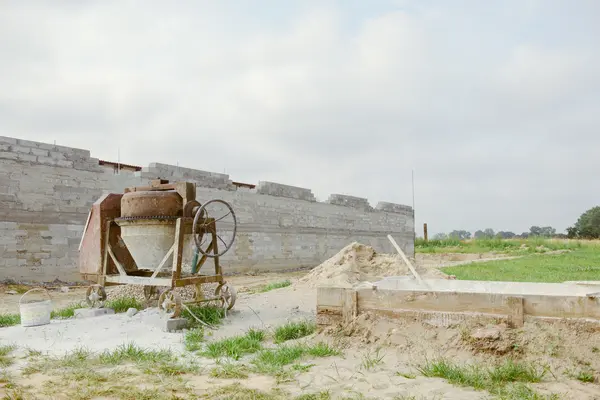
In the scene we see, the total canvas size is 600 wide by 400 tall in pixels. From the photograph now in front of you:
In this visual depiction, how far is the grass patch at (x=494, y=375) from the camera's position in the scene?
3.54m

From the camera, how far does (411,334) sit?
15.7 ft

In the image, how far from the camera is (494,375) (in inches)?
149

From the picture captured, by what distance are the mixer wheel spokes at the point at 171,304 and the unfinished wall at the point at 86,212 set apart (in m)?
5.98

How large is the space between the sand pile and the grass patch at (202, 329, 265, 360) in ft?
16.5

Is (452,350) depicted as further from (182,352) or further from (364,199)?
(364,199)

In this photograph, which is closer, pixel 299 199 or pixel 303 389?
pixel 303 389

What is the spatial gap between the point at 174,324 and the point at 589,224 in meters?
62.9

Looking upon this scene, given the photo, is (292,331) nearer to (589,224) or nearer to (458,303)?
(458,303)

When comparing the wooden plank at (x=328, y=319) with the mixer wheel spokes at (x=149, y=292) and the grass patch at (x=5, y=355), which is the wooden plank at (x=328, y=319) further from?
the mixer wheel spokes at (x=149, y=292)

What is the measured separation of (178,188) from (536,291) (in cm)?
474

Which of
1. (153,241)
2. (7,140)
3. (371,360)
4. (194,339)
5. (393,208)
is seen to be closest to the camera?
(371,360)

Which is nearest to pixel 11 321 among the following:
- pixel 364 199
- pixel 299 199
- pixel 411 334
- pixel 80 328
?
pixel 80 328

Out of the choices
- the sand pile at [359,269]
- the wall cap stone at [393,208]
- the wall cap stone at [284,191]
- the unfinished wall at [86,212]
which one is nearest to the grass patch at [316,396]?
the sand pile at [359,269]

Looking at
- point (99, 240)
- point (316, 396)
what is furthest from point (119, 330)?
point (316, 396)
